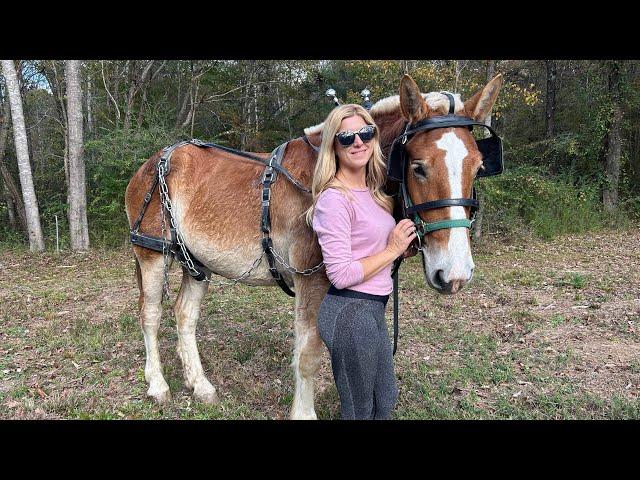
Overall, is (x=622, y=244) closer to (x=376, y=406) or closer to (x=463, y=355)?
(x=463, y=355)

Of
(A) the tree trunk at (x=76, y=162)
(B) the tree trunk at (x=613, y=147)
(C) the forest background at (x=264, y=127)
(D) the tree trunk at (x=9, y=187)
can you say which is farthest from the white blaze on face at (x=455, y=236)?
(D) the tree trunk at (x=9, y=187)

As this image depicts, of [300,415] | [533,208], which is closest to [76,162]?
[300,415]

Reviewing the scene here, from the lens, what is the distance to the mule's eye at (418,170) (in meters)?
2.38

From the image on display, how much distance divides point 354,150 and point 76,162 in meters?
10.1

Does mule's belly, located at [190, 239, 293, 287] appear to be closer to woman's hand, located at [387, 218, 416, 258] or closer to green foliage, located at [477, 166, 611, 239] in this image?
woman's hand, located at [387, 218, 416, 258]

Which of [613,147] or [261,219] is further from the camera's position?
[613,147]

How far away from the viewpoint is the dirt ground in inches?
146

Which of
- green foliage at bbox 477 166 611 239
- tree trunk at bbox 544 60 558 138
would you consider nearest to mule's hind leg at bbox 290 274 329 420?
green foliage at bbox 477 166 611 239

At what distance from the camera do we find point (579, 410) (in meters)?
3.56

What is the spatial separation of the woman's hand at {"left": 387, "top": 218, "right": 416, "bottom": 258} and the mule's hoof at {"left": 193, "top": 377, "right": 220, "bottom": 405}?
2.44 meters

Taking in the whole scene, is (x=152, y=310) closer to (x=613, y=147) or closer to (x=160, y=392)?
(x=160, y=392)

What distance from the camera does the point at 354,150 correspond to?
226 cm

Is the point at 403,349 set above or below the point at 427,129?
below

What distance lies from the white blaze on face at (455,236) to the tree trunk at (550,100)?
14.3 meters
